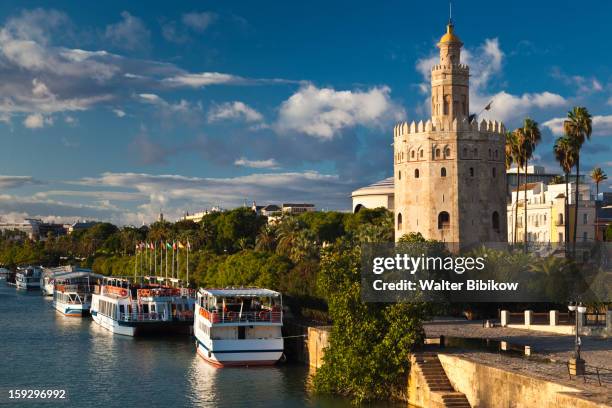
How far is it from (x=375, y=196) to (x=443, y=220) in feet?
268

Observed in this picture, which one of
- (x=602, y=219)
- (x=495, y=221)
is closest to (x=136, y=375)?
(x=495, y=221)

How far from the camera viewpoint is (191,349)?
61.0m

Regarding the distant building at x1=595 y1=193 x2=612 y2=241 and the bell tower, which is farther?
the distant building at x1=595 y1=193 x2=612 y2=241

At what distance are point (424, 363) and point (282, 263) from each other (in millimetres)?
33375

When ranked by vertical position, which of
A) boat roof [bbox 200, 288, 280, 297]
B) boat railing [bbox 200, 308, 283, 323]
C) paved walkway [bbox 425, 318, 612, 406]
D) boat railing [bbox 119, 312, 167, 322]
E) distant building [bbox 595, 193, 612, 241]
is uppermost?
distant building [bbox 595, 193, 612, 241]

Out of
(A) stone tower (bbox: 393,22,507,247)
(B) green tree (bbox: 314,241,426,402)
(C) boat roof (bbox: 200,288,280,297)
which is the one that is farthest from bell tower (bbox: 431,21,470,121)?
(B) green tree (bbox: 314,241,426,402)

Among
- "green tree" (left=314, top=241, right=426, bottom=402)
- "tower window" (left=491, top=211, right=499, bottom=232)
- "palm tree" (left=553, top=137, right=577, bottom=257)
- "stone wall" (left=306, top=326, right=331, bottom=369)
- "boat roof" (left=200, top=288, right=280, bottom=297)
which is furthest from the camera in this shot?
"tower window" (left=491, top=211, right=499, bottom=232)

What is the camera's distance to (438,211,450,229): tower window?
243ft

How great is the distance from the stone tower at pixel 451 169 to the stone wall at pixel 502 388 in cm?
3678

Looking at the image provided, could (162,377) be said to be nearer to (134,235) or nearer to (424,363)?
(424,363)

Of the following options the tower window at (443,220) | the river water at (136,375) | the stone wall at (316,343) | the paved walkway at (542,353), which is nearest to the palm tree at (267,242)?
the tower window at (443,220)

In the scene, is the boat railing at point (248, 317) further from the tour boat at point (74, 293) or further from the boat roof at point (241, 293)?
the tour boat at point (74, 293)

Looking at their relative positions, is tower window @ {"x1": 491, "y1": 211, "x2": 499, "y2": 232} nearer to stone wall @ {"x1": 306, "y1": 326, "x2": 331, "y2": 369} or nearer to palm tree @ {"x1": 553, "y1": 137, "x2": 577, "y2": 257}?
palm tree @ {"x1": 553, "y1": 137, "x2": 577, "y2": 257}

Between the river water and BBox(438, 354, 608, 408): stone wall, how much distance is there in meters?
5.93
